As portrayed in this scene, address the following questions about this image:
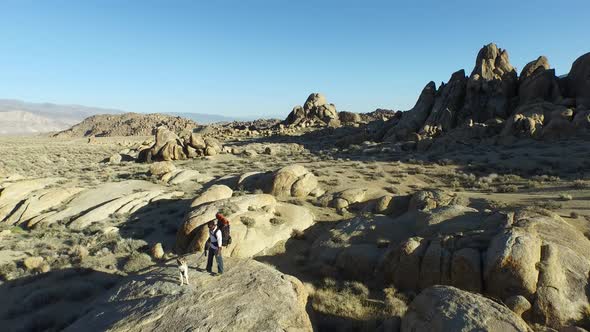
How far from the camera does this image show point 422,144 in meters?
45.2

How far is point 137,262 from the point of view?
16.2 metres

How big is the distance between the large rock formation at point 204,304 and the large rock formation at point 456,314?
2.70 m

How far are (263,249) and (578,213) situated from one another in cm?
1458

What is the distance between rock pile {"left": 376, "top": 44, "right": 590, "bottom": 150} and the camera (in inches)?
1634

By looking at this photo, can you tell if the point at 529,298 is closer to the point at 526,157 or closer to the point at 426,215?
the point at 426,215

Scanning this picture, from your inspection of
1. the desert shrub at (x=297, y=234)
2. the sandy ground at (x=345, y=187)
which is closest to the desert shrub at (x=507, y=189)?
the sandy ground at (x=345, y=187)

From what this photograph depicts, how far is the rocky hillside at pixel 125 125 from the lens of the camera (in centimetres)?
14705

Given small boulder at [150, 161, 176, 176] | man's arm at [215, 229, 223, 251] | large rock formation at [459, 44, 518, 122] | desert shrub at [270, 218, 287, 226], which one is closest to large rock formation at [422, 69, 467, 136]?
large rock formation at [459, 44, 518, 122]

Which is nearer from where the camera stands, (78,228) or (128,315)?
(128,315)

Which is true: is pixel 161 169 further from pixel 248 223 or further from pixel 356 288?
pixel 356 288

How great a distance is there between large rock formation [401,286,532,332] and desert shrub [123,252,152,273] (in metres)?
12.2

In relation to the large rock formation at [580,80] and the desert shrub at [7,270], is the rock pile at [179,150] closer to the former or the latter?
the desert shrub at [7,270]

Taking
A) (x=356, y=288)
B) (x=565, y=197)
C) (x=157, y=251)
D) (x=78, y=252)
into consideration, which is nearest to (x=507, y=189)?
(x=565, y=197)

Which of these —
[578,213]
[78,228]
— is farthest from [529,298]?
[78,228]
